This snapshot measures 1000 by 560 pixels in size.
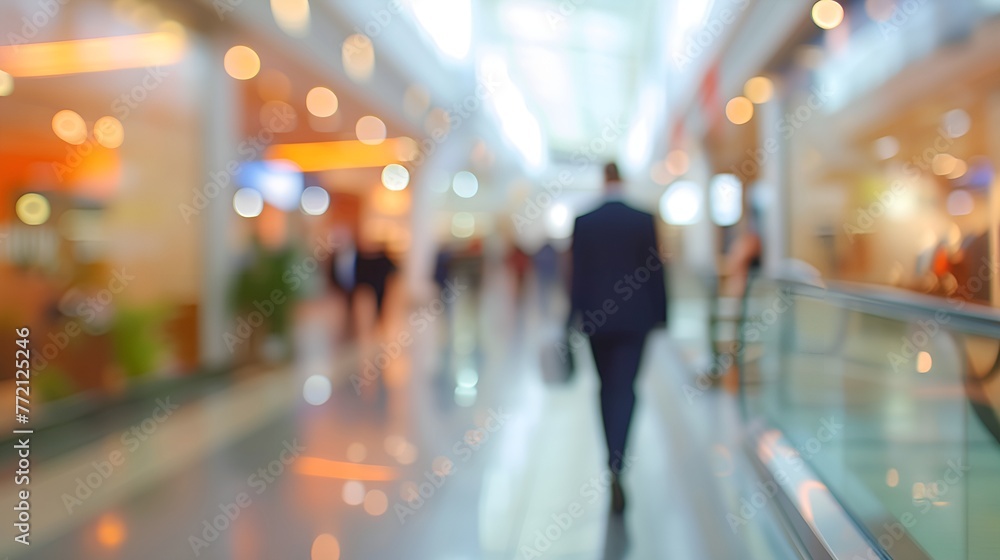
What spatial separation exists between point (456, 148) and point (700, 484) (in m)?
18.7

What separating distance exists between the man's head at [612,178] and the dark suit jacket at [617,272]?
189 millimetres

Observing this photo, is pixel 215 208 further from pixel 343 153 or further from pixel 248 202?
pixel 343 153

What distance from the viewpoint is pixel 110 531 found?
13.6 feet

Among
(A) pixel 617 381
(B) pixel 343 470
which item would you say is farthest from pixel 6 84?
(A) pixel 617 381

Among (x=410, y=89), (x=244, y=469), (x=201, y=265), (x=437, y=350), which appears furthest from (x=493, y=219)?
(x=244, y=469)

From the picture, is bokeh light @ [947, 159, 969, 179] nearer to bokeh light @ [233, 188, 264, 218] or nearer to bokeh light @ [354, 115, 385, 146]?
bokeh light @ [233, 188, 264, 218]

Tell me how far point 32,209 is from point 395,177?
51.6 ft

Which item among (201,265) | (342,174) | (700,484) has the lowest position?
(700,484)

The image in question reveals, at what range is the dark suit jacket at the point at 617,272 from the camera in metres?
4.48

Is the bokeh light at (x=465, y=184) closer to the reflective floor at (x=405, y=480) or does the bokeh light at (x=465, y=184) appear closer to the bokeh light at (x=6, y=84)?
the reflective floor at (x=405, y=480)

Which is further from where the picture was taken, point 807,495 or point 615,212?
point 615,212

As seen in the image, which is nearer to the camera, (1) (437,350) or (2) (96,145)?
(2) (96,145)

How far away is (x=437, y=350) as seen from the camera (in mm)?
12102

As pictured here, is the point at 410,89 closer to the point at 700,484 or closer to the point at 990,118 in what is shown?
the point at 990,118
